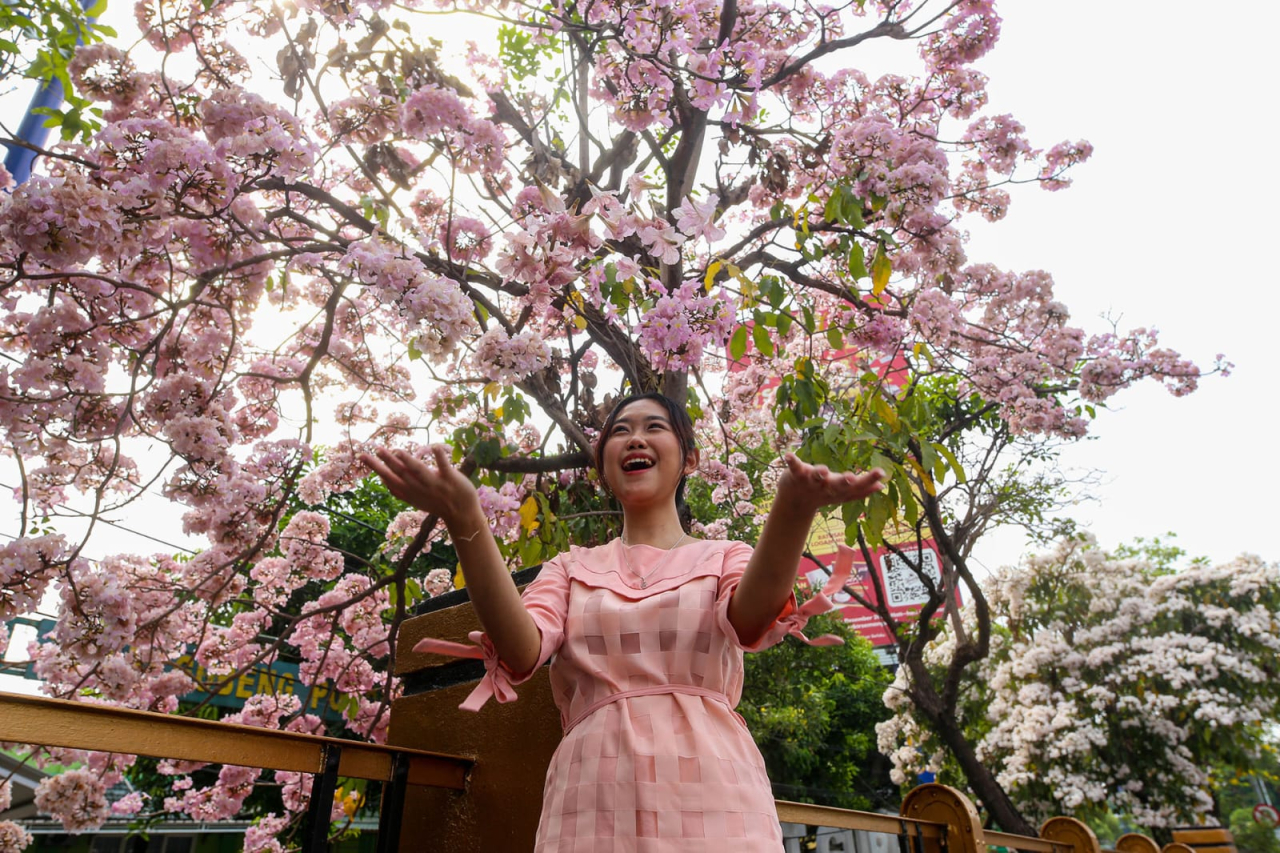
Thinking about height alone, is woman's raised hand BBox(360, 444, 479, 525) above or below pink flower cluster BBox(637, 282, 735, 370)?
below

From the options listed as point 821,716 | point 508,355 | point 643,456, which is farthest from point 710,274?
point 821,716

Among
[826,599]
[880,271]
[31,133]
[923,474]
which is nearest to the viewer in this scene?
[826,599]

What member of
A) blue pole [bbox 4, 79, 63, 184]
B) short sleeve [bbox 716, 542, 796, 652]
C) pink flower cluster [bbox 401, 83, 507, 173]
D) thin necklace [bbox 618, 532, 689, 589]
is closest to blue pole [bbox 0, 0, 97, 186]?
blue pole [bbox 4, 79, 63, 184]

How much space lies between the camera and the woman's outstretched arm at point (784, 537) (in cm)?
112

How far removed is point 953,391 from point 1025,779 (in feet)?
17.4

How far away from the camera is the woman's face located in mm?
1638

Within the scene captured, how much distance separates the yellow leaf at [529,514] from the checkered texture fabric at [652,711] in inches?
74.3

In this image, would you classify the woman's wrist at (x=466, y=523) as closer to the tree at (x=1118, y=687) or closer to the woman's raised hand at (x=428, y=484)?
the woman's raised hand at (x=428, y=484)

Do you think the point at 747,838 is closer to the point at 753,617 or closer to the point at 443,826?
the point at 753,617

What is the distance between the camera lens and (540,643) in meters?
1.34

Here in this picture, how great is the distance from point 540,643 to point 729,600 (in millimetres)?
356

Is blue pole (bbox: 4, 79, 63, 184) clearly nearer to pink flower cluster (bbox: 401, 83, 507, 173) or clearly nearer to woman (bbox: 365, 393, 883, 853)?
pink flower cluster (bbox: 401, 83, 507, 173)

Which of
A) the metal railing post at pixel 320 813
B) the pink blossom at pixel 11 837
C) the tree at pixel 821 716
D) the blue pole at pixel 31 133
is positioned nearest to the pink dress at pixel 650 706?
the metal railing post at pixel 320 813

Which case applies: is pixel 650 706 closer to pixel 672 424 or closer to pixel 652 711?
pixel 652 711
